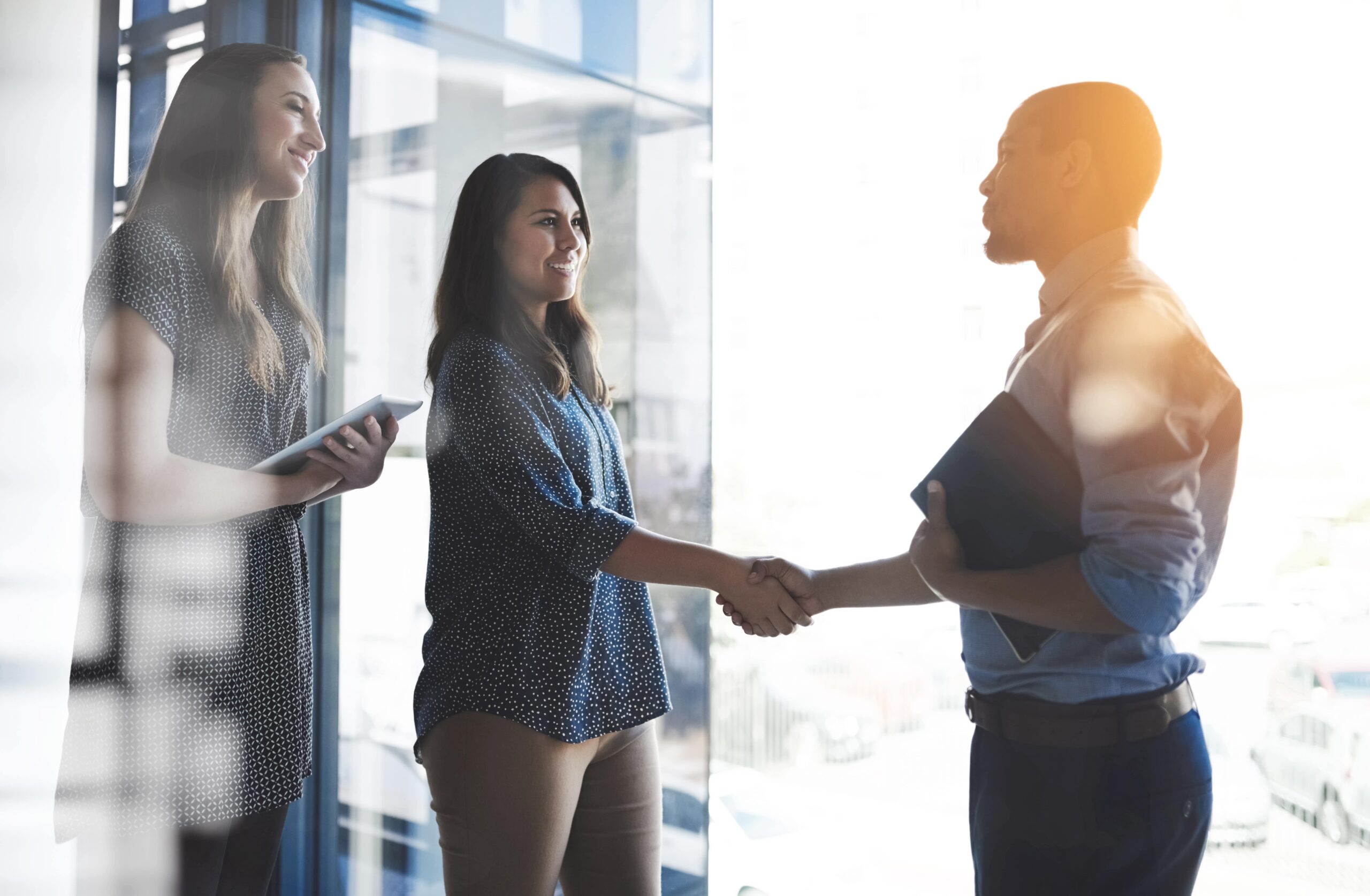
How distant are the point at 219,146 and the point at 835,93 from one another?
1.35m

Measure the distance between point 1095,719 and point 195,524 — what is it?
1088 millimetres

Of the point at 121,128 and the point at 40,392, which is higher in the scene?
the point at 121,128

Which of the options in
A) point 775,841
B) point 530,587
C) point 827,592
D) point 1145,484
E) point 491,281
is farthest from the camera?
point 775,841

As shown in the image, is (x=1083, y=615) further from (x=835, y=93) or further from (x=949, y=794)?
(x=835, y=93)

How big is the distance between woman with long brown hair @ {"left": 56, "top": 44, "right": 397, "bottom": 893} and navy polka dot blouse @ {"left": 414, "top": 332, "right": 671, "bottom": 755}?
0.16 m

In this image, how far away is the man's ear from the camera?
124cm

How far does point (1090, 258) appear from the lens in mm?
1228

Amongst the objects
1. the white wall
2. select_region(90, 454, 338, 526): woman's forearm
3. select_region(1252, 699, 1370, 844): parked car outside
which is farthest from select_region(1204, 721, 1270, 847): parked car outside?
the white wall

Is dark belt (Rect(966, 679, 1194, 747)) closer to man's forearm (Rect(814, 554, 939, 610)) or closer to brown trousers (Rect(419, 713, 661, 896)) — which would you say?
man's forearm (Rect(814, 554, 939, 610))

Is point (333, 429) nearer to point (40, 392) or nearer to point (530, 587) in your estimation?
point (530, 587)

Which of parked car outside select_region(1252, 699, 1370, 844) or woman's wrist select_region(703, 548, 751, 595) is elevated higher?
woman's wrist select_region(703, 548, 751, 595)

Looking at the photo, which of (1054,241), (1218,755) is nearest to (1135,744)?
(1054,241)

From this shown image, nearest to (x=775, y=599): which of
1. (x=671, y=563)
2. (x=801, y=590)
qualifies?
(x=801, y=590)

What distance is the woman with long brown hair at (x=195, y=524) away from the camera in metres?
1.23
